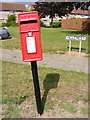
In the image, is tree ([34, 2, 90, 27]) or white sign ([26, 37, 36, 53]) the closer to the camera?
white sign ([26, 37, 36, 53])

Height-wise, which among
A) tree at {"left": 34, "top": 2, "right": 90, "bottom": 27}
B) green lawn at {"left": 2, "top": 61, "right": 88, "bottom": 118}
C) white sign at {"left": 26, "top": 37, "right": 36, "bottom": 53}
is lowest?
green lawn at {"left": 2, "top": 61, "right": 88, "bottom": 118}

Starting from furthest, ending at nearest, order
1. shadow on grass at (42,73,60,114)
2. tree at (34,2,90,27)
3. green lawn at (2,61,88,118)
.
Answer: tree at (34,2,90,27) < shadow on grass at (42,73,60,114) < green lawn at (2,61,88,118)

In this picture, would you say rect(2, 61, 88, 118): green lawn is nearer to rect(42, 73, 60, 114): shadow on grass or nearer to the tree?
rect(42, 73, 60, 114): shadow on grass

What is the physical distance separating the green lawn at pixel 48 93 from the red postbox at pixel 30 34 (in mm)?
1132

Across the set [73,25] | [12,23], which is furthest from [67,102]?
[12,23]

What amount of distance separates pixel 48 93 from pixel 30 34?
1.71m

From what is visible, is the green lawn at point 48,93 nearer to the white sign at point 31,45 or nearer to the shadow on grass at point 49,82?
the shadow on grass at point 49,82

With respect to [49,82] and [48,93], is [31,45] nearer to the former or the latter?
[48,93]

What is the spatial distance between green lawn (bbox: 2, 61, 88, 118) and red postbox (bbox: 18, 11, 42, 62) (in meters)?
1.13

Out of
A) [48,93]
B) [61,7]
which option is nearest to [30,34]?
[48,93]

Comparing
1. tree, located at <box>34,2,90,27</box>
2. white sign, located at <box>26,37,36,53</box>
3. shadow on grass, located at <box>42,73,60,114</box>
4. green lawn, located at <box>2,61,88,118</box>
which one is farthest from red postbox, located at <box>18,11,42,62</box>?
tree, located at <box>34,2,90,27</box>

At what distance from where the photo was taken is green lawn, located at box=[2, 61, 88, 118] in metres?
2.72

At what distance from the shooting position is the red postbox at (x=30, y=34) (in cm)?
209

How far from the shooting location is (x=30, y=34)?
215cm
